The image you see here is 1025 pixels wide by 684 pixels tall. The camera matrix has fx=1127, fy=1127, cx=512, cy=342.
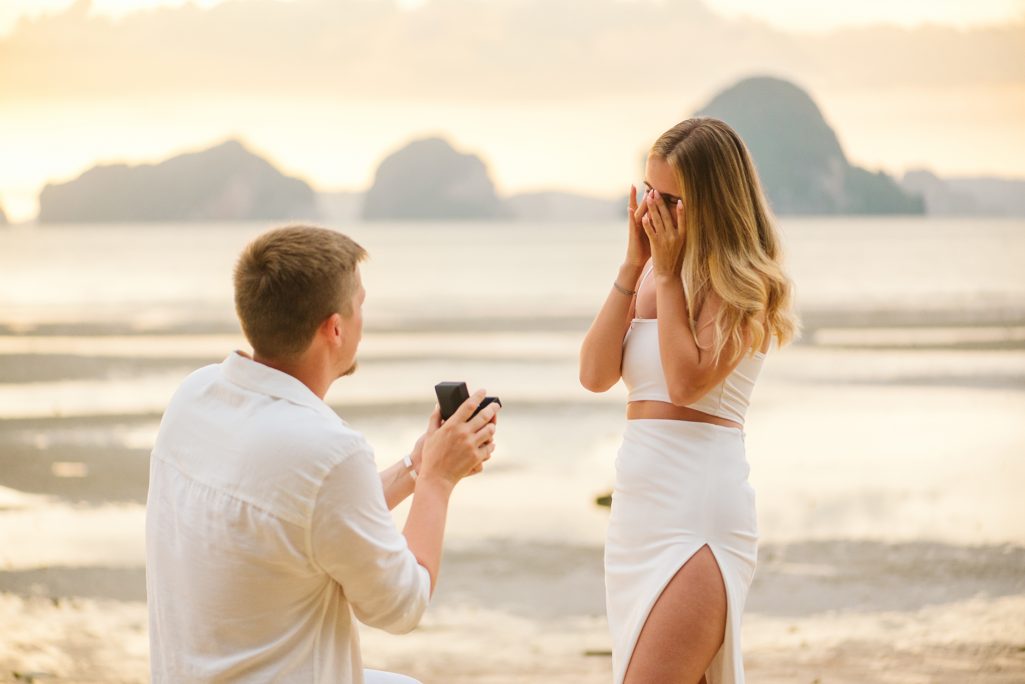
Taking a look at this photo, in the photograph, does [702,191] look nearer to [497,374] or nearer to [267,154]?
[497,374]

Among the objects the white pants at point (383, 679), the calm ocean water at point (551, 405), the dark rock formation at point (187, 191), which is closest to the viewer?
the white pants at point (383, 679)

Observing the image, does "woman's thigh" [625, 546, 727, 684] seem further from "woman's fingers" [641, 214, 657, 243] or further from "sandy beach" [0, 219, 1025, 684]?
"sandy beach" [0, 219, 1025, 684]

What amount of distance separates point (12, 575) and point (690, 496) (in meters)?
6.28

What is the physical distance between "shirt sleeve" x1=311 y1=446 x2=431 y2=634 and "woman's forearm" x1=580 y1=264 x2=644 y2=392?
3.03ft

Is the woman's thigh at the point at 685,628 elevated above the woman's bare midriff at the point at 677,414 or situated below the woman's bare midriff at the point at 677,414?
below

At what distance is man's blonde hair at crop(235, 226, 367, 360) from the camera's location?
7.23ft

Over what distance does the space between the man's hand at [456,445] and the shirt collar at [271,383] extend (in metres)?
0.27

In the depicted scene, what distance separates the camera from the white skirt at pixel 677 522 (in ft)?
9.21

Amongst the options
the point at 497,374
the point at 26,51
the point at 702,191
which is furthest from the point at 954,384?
the point at 26,51

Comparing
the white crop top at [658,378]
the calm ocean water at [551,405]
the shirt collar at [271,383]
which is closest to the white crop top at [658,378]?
the white crop top at [658,378]

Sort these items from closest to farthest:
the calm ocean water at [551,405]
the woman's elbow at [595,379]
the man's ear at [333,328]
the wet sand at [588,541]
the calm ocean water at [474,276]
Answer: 1. the man's ear at [333,328]
2. the woman's elbow at [595,379]
3. the wet sand at [588,541]
4. the calm ocean water at [551,405]
5. the calm ocean water at [474,276]

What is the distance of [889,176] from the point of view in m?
146

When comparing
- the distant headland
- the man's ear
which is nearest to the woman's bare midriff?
the man's ear

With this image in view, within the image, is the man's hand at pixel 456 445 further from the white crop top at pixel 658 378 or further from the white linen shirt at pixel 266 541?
the white crop top at pixel 658 378
